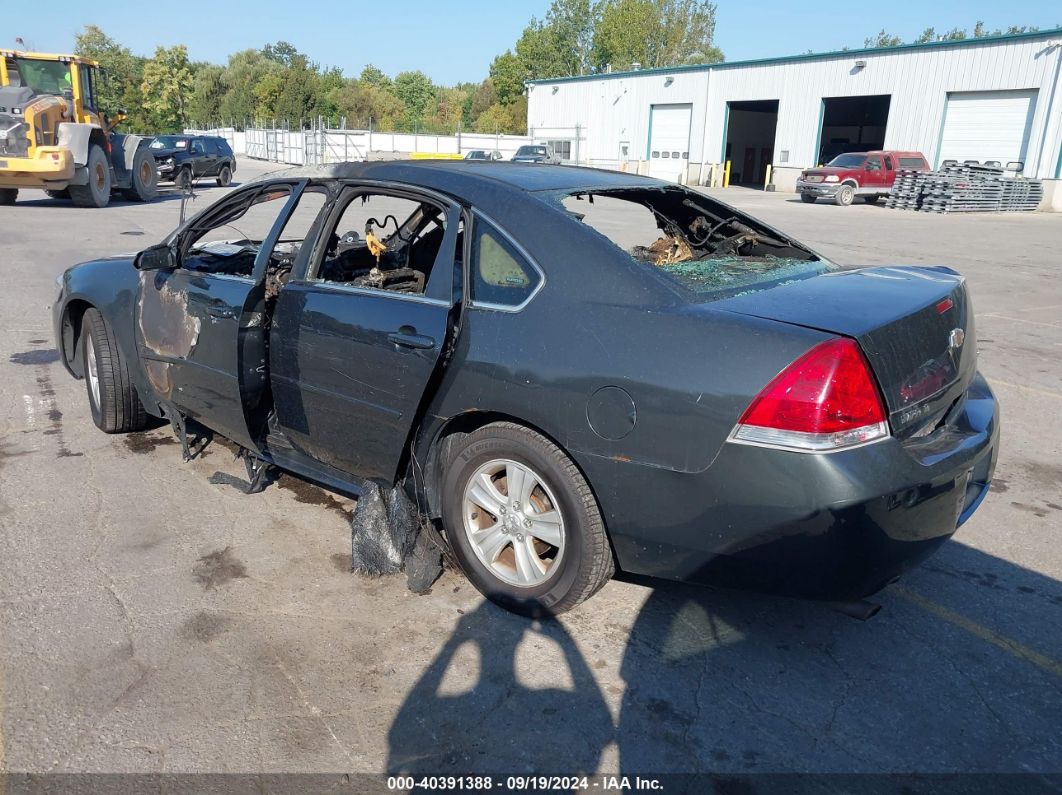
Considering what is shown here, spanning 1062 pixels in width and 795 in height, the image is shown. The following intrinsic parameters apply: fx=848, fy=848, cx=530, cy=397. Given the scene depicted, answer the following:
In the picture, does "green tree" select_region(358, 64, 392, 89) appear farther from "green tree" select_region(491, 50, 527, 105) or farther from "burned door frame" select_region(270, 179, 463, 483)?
"burned door frame" select_region(270, 179, 463, 483)

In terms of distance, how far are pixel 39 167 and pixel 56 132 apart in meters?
1.19

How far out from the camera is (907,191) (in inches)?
1151

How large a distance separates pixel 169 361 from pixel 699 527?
298 centimetres

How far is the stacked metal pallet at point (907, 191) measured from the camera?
28.8 metres

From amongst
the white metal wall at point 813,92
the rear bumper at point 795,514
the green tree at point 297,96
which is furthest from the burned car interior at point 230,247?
the green tree at point 297,96

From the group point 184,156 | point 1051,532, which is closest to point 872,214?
point 184,156

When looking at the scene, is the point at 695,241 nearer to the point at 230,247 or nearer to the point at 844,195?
the point at 230,247

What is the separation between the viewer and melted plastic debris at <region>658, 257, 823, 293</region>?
3.13m

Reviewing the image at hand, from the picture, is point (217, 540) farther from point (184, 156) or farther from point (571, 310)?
point (184, 156)

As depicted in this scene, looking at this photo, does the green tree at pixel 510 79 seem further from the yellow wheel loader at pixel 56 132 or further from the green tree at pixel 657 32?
the yellow wheel loader at pixel 56 132

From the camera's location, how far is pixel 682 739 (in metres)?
2.63

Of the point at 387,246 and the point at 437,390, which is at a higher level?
the point at 387,246

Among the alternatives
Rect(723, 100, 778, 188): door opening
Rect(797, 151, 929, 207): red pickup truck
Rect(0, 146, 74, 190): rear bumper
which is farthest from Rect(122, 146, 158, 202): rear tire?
Rect(723, 100, 778, 188): door opening

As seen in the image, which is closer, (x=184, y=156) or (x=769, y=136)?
(x=184, y=156)
